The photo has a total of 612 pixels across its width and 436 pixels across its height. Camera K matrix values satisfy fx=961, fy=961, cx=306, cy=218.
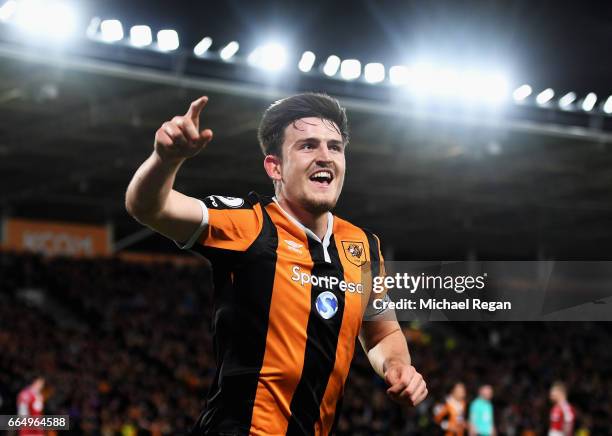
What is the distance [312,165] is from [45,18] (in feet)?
44.1

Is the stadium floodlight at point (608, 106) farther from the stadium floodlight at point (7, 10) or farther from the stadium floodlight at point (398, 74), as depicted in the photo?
the stadium floodlight at point (7, 10)

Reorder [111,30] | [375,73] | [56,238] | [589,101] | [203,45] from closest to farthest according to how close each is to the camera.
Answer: [111,30]
[203,45]
[375,73]
[589,101]
[56,238]

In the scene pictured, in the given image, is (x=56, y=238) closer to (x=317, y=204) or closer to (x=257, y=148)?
(x=257, y=148)

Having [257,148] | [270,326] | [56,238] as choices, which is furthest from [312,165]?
[56,238]

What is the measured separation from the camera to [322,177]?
127 inches

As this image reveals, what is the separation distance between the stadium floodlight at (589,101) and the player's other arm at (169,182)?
19206 mm

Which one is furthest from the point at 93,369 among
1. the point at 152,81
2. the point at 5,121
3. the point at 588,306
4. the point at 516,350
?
the point at 588,306

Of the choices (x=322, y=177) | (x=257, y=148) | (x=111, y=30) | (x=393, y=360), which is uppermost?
(x=257, y=148)

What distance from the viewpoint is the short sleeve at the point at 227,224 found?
3.02 m

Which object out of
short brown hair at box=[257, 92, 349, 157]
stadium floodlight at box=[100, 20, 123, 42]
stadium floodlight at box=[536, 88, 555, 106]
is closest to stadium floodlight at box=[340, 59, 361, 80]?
stadium floodlight at box=[536, 88, 555, 106]

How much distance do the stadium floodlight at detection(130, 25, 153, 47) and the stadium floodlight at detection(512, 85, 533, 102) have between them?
8046mm

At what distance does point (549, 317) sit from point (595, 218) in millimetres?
29383

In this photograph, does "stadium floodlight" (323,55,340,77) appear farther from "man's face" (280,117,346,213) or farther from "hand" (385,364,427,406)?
"hand" (385,364,427,406)

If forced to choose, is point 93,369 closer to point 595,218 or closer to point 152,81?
point 152,81
